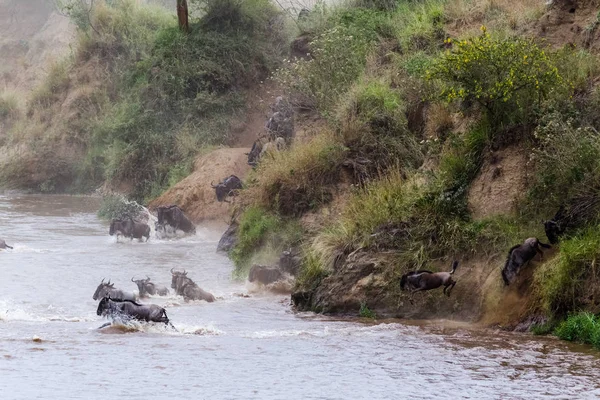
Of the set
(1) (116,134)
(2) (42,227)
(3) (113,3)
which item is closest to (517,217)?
(2) (42,227)

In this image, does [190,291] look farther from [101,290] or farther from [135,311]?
[135,311]

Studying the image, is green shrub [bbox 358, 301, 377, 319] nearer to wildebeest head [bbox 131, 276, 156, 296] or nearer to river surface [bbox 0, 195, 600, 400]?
river surface [bbox 0, 195, 600, 400]

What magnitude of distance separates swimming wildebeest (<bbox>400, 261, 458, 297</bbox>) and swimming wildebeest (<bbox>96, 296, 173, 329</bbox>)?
3167 millimetres

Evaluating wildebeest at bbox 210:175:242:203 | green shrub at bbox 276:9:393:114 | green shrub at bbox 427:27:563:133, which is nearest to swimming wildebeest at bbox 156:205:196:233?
wildebeest at bbox 210:175:242:203

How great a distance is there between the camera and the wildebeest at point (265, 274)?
1670 centimetres

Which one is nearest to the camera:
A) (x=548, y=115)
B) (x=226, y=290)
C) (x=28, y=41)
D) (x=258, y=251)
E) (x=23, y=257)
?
(x=548, y=115)

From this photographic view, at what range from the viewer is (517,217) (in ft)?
46.5

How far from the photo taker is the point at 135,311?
42.9 ft

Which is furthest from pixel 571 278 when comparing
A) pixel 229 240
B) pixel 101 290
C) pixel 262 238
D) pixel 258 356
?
pixel 229 240

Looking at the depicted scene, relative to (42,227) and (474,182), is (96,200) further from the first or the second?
→ (474,182)

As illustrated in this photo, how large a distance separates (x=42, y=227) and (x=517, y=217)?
578 inches

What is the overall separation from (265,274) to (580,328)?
6.20 meters

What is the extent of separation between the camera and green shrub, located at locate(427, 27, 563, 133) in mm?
14915

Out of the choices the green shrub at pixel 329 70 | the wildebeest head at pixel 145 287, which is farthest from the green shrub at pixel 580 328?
the green shrub at pixel 329 70
